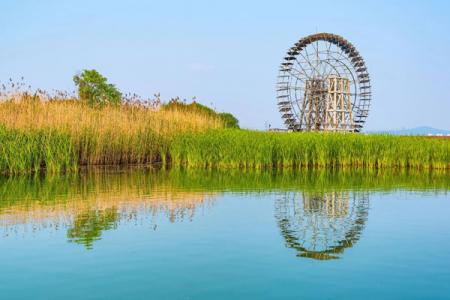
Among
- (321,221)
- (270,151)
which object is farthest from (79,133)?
(321,221)

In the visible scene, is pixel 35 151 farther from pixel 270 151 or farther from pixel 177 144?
pixel 270 151

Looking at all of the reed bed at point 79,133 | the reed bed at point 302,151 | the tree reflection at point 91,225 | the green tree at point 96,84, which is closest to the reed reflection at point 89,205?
the tree reflection at point 91,225

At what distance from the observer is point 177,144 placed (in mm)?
19234

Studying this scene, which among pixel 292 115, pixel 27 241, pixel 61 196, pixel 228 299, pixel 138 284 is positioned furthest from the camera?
pixel 292 115

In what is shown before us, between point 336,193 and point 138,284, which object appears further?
point 336,193

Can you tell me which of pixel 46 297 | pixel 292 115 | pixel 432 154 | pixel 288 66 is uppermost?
pixel 288 66

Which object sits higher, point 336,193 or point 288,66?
point 288,66

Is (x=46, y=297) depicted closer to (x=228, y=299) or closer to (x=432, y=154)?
(x=228, y=299)

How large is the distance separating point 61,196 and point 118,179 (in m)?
3.54

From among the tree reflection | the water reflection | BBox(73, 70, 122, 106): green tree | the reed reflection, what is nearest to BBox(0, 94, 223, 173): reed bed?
the water reflection

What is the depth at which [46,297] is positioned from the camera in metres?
4.54

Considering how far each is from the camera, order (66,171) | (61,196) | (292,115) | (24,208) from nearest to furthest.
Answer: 1. (24,208)
2. (61,196)
3. (66,171)
4. (292,115)

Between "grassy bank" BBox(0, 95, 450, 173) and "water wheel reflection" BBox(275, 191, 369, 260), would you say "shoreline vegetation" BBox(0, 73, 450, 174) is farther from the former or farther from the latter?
"water wheel reflection" BBox(275, 191, 369, 260)

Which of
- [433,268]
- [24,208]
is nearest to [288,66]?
[24,208]
